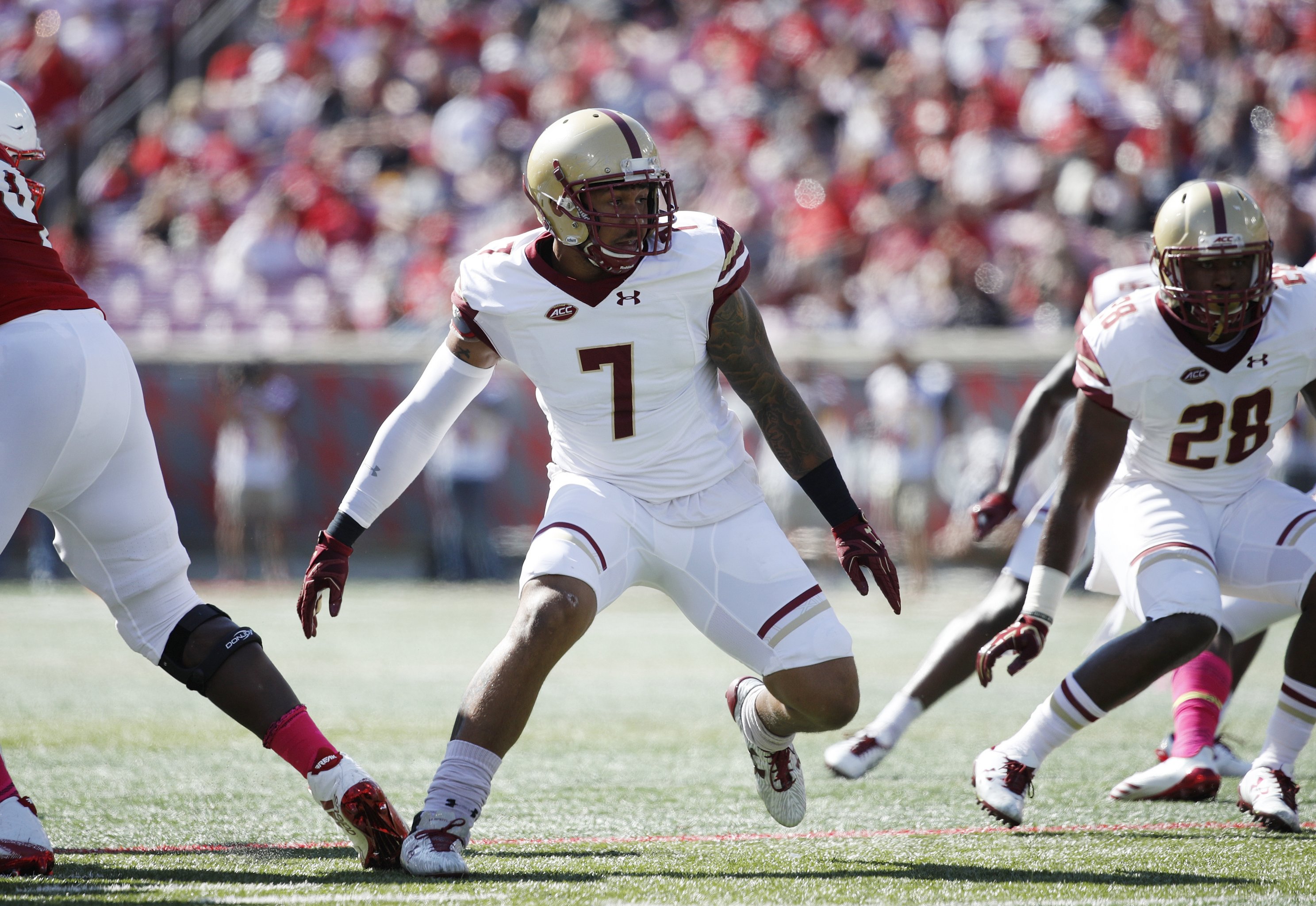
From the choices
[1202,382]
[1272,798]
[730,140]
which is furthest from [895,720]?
[730,140]

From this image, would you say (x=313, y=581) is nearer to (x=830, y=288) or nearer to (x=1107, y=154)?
(x=830, y=288)

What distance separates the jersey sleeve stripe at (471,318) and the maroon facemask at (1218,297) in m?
1.72

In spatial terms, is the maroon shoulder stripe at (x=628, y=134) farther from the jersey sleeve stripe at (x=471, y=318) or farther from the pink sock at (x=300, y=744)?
the pink sock at (x=300, y=744)

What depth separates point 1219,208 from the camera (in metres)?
3.81

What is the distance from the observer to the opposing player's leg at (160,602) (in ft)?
10.4

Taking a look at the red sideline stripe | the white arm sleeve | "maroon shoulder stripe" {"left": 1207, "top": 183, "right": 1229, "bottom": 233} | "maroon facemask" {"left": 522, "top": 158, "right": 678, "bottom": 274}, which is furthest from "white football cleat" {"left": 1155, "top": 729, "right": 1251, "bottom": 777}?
the white arm sleeve

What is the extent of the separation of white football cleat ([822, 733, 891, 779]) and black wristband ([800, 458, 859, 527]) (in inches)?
45.0

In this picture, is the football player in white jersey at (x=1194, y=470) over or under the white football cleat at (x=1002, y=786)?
over

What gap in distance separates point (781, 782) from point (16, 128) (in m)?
2.27

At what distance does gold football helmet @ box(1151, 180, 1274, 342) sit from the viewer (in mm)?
3764

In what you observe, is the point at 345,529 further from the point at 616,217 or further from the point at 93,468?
the point at 616,217

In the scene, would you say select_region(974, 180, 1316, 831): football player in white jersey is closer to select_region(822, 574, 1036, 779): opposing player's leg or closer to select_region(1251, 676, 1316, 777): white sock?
select_region(1251, 676, 1316, 777): white sock

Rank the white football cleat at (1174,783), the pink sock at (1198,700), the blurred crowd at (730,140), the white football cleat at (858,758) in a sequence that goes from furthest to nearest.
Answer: the blurred crowd at (730,140) < the white football cleat at (858,758) < the pink sock at (1198,700) < the white football cleat at (1174,783)

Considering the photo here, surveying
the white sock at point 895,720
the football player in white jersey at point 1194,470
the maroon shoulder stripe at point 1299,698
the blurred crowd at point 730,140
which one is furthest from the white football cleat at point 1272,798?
the blurred crowd at point 730,140
